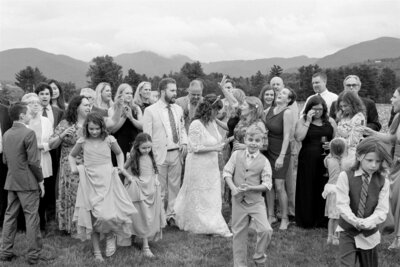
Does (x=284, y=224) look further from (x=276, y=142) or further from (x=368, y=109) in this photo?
(x=368, y=109)

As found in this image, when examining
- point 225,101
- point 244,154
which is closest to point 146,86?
point 225,101

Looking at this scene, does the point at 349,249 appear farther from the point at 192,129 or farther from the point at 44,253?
the point at 44,253

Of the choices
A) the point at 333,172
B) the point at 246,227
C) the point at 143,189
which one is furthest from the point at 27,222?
the point at 333,172

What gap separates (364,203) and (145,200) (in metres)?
3.25

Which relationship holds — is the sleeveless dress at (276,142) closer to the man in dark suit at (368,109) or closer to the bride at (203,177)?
the bride at (203,177)

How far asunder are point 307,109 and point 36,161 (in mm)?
4535

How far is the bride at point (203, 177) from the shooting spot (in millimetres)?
7207

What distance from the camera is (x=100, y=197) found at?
588 cm

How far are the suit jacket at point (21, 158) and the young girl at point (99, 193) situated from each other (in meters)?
0.60

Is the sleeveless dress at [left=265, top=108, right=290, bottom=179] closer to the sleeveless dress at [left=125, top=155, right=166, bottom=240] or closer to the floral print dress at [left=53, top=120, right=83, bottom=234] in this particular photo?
the sleeveless dress at [left=125, top=155, right=166, bottom=240]

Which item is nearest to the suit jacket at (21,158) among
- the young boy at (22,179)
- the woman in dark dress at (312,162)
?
the young boy at (22,179)

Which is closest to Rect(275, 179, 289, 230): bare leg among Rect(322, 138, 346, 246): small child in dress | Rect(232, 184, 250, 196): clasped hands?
Rect(322, 138, 346, 246): small child in dress

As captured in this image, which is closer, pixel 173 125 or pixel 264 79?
pixel 173 125

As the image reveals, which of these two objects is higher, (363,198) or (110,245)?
(363,198)
